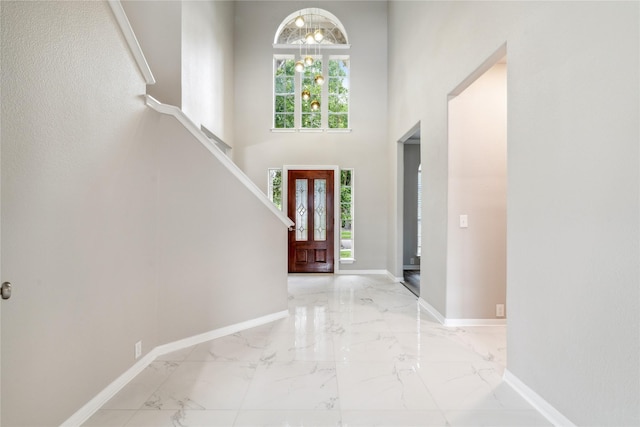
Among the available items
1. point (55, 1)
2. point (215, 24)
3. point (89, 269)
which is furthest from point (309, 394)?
point (215, 24)

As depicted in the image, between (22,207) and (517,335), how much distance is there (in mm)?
2954

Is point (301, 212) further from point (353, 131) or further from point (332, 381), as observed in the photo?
point (332, 381)

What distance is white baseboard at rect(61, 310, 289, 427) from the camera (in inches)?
69.0

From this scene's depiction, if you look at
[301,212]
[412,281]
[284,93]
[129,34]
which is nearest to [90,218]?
[129,34]

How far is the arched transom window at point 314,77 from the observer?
19.9ft

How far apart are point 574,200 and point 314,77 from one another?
541cm

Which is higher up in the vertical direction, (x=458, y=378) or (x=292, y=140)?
(x=292, y=140)

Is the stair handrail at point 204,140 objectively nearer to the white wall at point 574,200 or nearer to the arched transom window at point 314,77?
the white wall at point 574,200

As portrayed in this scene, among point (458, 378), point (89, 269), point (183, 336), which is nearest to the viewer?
point (89, 269)

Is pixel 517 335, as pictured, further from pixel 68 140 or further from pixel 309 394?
pixel 68 140

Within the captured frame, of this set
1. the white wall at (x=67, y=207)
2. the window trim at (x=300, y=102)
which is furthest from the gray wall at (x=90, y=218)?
the window trim at (x=300, y=102)

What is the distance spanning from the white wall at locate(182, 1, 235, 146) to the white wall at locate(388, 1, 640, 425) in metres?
3.27

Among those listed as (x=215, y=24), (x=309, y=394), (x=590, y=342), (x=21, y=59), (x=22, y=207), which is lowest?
(x=309, y=394)

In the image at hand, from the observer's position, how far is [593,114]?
1.48 meters
